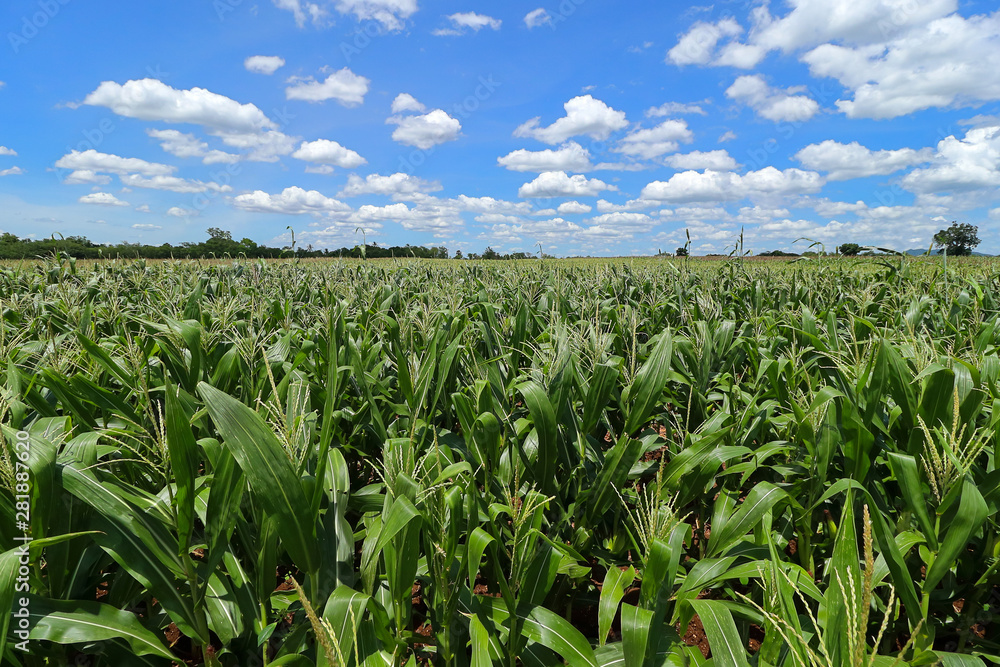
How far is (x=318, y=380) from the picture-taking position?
282cm

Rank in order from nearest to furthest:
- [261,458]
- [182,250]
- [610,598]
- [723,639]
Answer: [261,458] < [723,639] < [610,598] < [182,250]

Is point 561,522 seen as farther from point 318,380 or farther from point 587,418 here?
point 318,380

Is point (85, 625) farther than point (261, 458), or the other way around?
point (85, 625)

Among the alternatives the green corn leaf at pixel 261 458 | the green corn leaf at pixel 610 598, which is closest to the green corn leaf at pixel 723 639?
the green corn leaf at pixel 610 598

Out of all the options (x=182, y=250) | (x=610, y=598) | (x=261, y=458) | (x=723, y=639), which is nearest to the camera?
(x=261, y=458)

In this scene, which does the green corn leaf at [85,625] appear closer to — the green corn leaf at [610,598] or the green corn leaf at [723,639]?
the green corn leaf at [610,598]

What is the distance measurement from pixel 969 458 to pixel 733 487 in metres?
1.15

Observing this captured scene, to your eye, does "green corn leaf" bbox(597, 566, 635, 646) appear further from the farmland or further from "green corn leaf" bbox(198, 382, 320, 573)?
"green corn leaf" bbox(198, 382, 320, 573)

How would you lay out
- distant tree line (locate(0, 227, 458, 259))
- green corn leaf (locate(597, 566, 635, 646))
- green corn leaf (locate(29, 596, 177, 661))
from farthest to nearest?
distant tree line (locate(0, 227, 458, 259)) < green corn leaf (locate(597, 566, 635, 646)) < green corn leaf (locate(29, 596, 177, 661))

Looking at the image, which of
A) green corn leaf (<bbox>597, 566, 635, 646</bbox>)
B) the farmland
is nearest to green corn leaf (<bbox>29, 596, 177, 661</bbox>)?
the farmland

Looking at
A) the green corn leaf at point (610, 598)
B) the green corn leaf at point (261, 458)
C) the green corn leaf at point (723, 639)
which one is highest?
the green corn leaf at point (261, 458)

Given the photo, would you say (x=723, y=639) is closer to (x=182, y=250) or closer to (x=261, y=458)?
(x=261, y=458)

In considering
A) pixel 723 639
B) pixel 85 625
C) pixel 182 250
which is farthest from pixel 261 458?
pixel 182 250

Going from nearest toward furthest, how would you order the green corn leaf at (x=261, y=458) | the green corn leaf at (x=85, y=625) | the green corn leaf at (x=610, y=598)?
the green corn leaf at (x=261, y=458) < the green corn leaf at (x=85, y=625) < the green corn leaf at (x=610, y=598)
